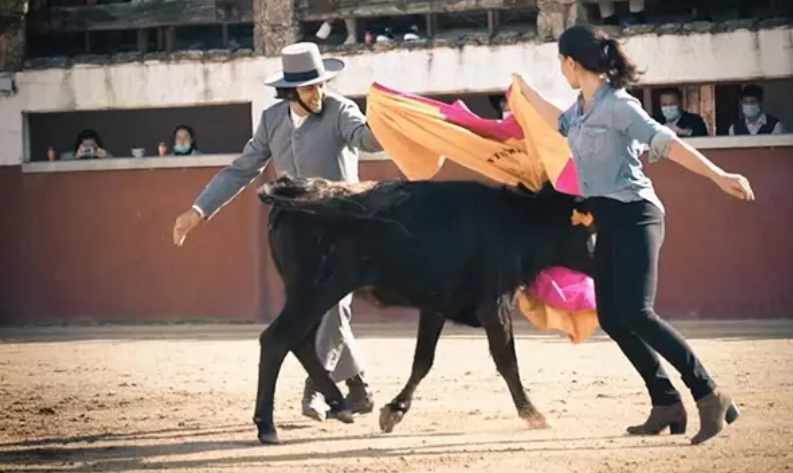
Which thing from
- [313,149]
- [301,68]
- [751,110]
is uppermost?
[301,68]

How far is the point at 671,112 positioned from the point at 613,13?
→ 1.68m

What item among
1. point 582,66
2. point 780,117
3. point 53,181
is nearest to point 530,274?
point 582,66

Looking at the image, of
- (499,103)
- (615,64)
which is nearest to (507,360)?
(615,64)

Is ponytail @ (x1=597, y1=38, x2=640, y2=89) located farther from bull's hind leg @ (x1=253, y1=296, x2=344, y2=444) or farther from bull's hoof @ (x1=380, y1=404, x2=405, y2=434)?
bull's hoof @ (x1=380, y1=404, x2=405, y2=434)

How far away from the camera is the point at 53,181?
19609 millimetres

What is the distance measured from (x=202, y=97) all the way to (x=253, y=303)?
2093 mm

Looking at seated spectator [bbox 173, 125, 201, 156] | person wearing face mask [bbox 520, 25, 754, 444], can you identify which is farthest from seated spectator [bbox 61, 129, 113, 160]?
person wearing face mask [bbox 520, 25, 754, 444]

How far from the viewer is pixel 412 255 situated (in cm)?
918

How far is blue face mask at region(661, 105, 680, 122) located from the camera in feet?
57.0

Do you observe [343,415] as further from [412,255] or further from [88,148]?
[88,148]

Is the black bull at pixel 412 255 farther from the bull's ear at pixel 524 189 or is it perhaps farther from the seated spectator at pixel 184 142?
the seated spectator at pixel 184 142

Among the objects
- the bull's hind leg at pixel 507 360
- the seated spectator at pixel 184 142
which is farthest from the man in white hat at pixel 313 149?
the seated spectator at pixel 184 142

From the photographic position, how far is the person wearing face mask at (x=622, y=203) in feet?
27.1

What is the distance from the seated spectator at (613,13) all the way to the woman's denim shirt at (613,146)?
10.1m
